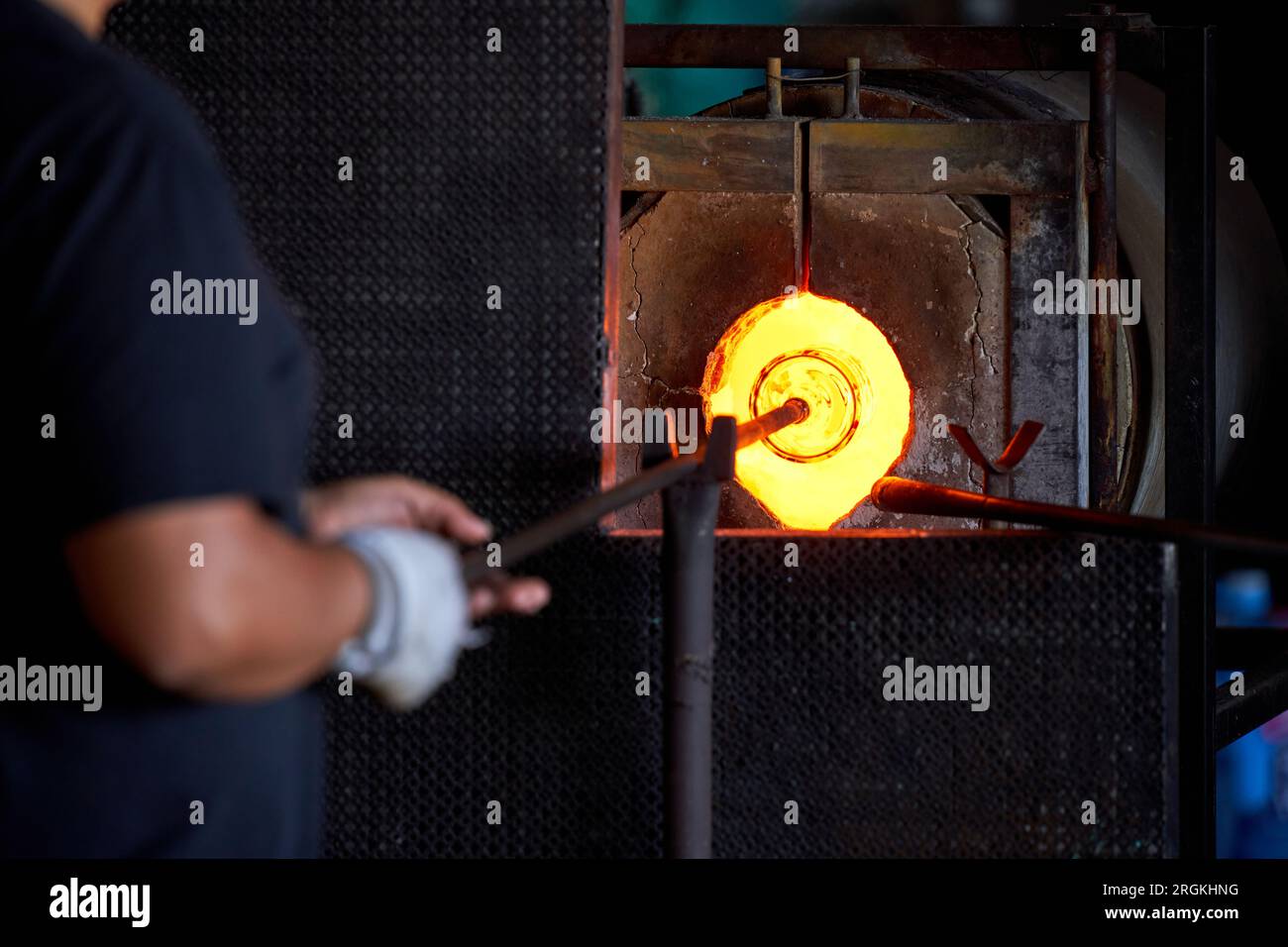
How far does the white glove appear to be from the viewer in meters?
0.71

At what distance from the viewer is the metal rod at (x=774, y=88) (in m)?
1.98

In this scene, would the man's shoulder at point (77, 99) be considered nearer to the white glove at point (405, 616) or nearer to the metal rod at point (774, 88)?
the white glove at point (405, 616)

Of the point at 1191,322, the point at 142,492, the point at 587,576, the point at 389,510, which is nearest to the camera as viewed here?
the point at 142,492

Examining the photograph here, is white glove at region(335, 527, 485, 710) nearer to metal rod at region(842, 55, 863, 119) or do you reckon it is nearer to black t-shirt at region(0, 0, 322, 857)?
black t-shirt at region(0, 0, 322, 857)

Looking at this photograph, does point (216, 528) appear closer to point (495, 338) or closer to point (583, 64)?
point (495, 338)

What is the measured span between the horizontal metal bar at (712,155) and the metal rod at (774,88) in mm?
37

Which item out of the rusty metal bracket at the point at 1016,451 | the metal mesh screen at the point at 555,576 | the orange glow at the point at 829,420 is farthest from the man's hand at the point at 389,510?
the orange glow at the point at 829,420

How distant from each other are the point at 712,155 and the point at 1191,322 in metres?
0.87

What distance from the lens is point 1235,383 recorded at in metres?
2.49

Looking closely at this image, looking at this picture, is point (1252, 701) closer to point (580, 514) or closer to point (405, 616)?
point (580, 514)

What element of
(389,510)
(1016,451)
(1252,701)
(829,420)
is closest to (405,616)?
(389,510)

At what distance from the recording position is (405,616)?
27.9 inches
